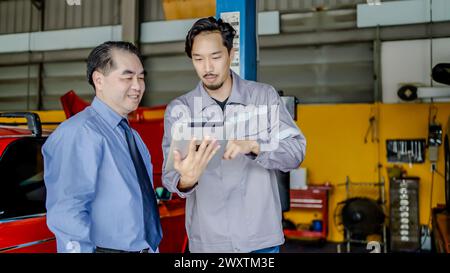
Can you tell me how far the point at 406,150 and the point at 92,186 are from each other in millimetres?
5006

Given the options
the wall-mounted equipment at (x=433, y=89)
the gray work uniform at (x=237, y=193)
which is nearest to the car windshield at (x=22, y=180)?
the gray work uniform at (x=237, y=193)

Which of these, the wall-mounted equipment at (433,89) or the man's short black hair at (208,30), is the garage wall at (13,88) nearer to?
the man's short black hair at (208,30)

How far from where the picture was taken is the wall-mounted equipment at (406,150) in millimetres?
5348

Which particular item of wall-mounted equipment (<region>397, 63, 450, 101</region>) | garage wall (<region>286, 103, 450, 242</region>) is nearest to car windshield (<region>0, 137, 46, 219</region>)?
wall-mounted equipment (<region>397, 63, 450, 101</region>)

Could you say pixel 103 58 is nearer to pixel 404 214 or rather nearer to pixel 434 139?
pixel 404 214

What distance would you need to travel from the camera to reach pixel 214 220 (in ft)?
4.79

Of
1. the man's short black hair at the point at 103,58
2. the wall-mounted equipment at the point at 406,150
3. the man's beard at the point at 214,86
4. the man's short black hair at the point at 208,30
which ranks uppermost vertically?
the man's short black hair at the point at 208,30

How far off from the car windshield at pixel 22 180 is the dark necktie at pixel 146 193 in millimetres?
669

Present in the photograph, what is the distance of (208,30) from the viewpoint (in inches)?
52.1

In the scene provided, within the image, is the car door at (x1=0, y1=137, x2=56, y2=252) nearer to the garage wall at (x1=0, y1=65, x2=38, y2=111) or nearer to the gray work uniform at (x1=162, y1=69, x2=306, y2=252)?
the garage wall at (x1=0, y1=65, x2=38, y2=111)

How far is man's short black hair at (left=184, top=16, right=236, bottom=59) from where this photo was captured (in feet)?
4.32

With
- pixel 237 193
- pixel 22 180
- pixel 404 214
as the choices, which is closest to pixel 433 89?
pixel 404 214
